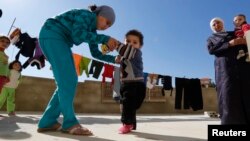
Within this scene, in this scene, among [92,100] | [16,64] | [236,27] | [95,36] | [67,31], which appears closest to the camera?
[95,36]

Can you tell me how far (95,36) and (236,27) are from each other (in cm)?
173

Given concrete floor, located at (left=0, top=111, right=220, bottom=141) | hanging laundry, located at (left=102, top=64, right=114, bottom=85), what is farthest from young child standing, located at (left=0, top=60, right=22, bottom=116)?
hanging laundry, located at (left=102, top=64, right=114, bottom=85)

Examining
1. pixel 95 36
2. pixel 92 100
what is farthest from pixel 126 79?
pixel 92 100

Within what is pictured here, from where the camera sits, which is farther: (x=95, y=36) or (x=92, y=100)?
(x=92, y=100)

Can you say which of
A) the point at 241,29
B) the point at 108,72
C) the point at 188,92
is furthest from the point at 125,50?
the point at 108,72

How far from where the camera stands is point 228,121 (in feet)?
9.65

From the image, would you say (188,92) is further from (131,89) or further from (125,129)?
(125,129)

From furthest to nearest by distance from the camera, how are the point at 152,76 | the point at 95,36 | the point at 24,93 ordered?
1. the point at 24,93
2. the point at 152,76
3. the point at 95,36

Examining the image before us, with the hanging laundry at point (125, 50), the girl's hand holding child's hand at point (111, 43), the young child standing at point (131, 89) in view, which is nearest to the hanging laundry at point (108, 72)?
the young child standing at point (131, 89)

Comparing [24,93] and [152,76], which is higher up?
[152,76]

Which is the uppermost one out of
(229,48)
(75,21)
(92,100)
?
(75,21)

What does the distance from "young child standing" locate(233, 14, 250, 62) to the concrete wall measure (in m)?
8.12

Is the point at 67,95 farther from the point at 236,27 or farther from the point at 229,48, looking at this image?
the point at 236,27

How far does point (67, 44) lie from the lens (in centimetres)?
293
